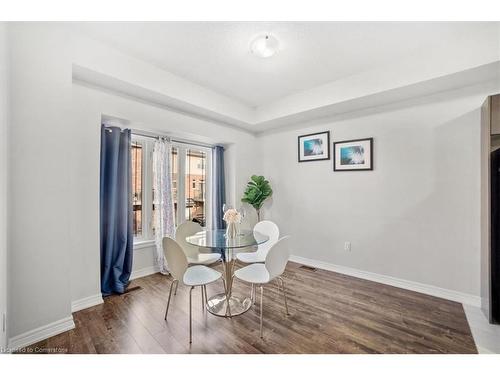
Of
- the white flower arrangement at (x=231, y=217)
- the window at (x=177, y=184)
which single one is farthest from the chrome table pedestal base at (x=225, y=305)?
the window at (x=177, y=184)

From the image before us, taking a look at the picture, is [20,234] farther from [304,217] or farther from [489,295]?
[489,295]

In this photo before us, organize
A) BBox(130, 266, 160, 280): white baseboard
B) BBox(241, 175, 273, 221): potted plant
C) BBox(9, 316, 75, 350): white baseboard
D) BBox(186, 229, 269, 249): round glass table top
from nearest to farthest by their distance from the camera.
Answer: BBox(9, 316, 75, 350): white baseboard → BBox(186, 229, 269, 249): round glass table top → BBox(130, 266, 160, 280): white baseboard → BBox(241, 175, 273, 221): potted plant

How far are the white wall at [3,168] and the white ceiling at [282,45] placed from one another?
28.0 inches

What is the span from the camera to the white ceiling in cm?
201

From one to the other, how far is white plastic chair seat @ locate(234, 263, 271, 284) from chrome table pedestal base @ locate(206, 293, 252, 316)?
44 cm

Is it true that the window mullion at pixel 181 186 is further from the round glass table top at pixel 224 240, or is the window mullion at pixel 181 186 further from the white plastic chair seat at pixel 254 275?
the white plastic chair seat at pixel 254 275

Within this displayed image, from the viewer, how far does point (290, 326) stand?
202cm

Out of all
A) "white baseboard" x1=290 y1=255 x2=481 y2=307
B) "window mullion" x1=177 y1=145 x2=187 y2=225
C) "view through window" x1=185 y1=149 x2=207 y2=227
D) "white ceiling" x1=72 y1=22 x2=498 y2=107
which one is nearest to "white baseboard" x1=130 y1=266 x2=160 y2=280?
"window mullion" x1=177 y1=145 x2=187 y2=225

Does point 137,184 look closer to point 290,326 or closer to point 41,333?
point 41,333

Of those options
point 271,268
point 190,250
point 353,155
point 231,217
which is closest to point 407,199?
point 353,155

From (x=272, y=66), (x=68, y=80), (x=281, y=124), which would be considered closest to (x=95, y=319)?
(x=68, y=80)

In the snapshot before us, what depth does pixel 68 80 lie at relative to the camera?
78.1 inches

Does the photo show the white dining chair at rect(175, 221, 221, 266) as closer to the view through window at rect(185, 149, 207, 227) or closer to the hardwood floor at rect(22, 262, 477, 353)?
the hardwood floor at rect(22, 262, 477, 353)

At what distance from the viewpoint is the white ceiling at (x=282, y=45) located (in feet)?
6.60
